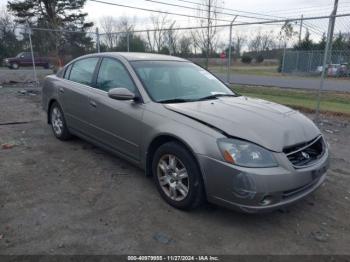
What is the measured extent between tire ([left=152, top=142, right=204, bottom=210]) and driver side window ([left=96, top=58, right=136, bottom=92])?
101cm

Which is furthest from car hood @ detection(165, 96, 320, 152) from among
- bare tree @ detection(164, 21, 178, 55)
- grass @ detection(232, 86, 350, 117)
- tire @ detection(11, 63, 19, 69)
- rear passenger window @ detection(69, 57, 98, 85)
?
tire @ detection(11, 63, 19, 69)

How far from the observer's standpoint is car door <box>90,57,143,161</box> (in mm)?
3699

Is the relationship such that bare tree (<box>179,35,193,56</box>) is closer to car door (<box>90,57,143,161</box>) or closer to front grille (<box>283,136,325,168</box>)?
car door (<box>90,57,143,161</box>)

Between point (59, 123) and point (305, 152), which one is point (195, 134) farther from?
point (59, 123)

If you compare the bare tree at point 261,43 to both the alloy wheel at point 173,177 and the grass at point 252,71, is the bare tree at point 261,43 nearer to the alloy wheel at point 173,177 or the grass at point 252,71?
the grass at point 252,71

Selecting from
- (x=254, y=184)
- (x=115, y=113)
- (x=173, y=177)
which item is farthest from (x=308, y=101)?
(x=254, y=184)

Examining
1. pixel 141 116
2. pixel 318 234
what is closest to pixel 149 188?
pixel 141 116

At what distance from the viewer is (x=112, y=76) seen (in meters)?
4.22

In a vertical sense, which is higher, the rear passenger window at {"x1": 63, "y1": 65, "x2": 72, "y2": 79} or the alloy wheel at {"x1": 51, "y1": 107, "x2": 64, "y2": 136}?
the rear passenger window at {"x1": 63, "y1": 65, "x2": 72, "y2": 79}

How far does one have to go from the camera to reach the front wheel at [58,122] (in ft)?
17.6

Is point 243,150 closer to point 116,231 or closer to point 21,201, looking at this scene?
point 116,231

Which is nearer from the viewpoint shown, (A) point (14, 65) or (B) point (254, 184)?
(B) point (254, 184)

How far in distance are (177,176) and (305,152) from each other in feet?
4.39

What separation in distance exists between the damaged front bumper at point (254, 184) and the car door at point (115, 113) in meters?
1.10
